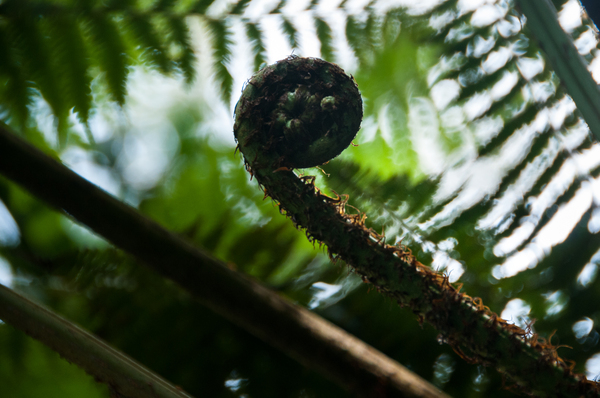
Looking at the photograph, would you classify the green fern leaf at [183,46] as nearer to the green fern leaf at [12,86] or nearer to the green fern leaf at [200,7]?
the green fern leaf at [200,7]

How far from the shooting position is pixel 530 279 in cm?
64

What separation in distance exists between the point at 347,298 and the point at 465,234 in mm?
219

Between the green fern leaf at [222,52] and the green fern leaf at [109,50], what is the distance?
0.57 ft

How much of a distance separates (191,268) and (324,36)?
518 millimetres

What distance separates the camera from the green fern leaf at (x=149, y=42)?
75 cm

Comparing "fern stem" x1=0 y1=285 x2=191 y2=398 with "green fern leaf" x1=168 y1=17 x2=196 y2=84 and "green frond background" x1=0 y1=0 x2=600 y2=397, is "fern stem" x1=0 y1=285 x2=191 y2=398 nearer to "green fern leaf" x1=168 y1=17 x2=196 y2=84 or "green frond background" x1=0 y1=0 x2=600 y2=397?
"green frond background" x1=0 y1=0 x2=600 y2=397

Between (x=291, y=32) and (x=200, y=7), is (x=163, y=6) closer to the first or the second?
(x=200, y=7)

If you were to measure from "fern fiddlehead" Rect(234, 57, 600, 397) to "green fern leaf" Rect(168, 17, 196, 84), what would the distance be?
416mm

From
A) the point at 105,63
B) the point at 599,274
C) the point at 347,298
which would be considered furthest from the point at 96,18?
the point at 599,274

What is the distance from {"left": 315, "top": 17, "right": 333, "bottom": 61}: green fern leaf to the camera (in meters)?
0.75

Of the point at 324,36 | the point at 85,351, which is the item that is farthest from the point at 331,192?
the point at 85,351

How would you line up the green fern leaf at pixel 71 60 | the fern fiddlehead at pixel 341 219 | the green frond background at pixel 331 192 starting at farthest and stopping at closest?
the green fern leaf at pixel 71 60
the green frond background at pixel 331 192
the fern fiddlehead at pixel 341 219

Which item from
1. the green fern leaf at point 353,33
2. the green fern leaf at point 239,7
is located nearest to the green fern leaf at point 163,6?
the green fern leaf at point 239,7

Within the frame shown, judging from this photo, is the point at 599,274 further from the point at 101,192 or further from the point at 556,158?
the point at 101,192
